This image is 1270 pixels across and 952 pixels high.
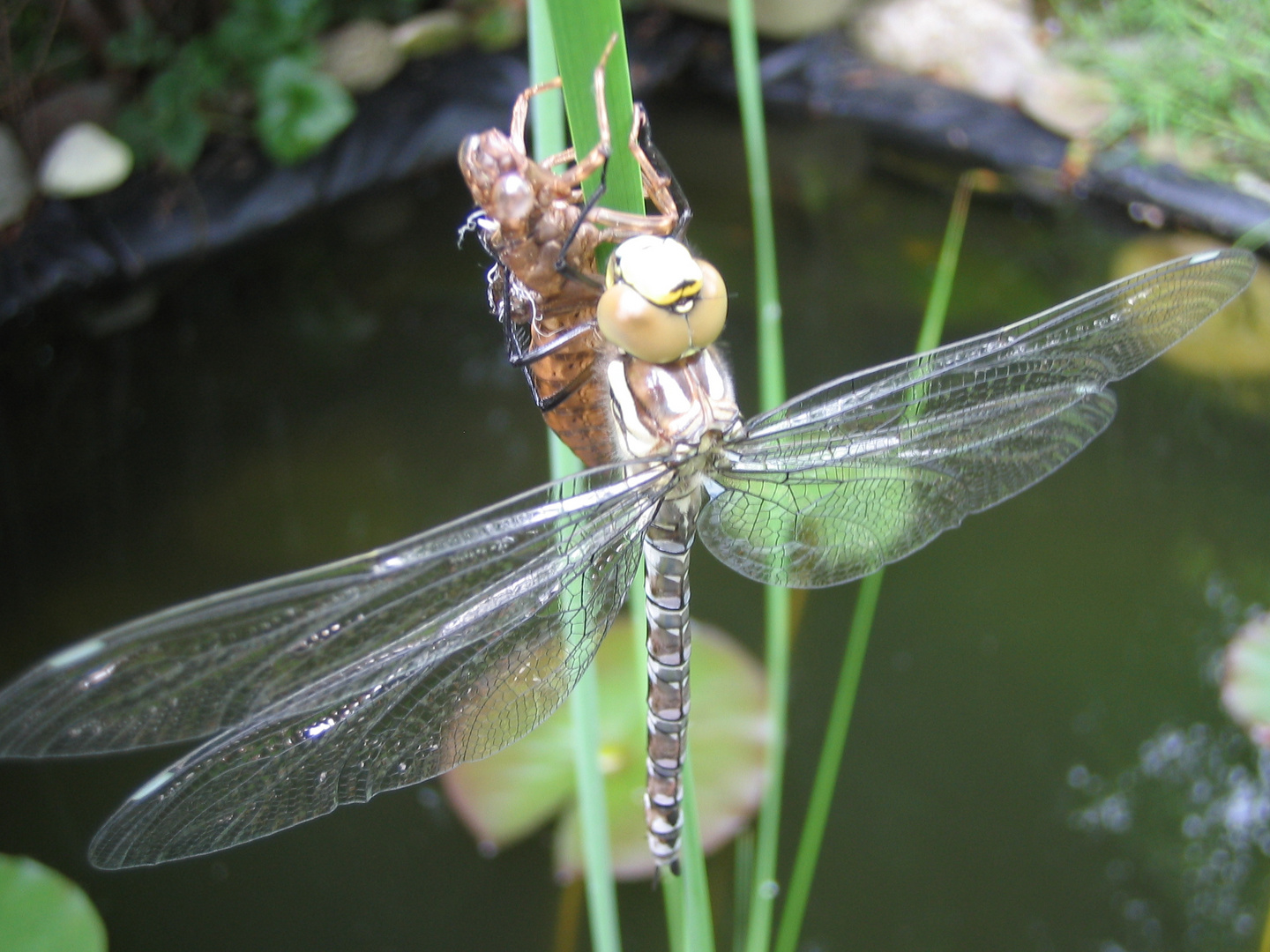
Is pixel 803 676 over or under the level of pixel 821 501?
under

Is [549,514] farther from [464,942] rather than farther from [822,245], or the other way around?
[822,245]

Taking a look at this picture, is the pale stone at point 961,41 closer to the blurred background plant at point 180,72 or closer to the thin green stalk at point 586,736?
the blurred background plant at point 180,72

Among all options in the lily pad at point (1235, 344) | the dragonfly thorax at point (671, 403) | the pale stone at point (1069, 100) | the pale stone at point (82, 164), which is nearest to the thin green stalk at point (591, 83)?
the dragonfly thorax at point (671, 403)

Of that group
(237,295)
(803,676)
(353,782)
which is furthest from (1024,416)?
(237,295)

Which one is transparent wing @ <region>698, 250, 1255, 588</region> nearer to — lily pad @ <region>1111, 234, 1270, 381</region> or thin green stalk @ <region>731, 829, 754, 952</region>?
thin green stalk @ <region>731, 829, 754, 952</region>

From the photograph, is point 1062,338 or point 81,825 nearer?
point 1062,338

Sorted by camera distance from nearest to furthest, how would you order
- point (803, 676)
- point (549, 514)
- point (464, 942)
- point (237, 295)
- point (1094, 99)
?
point (549, 514) < point (464, 942) < point (803, 676) < point (237, 295) < point (1094, 99)
